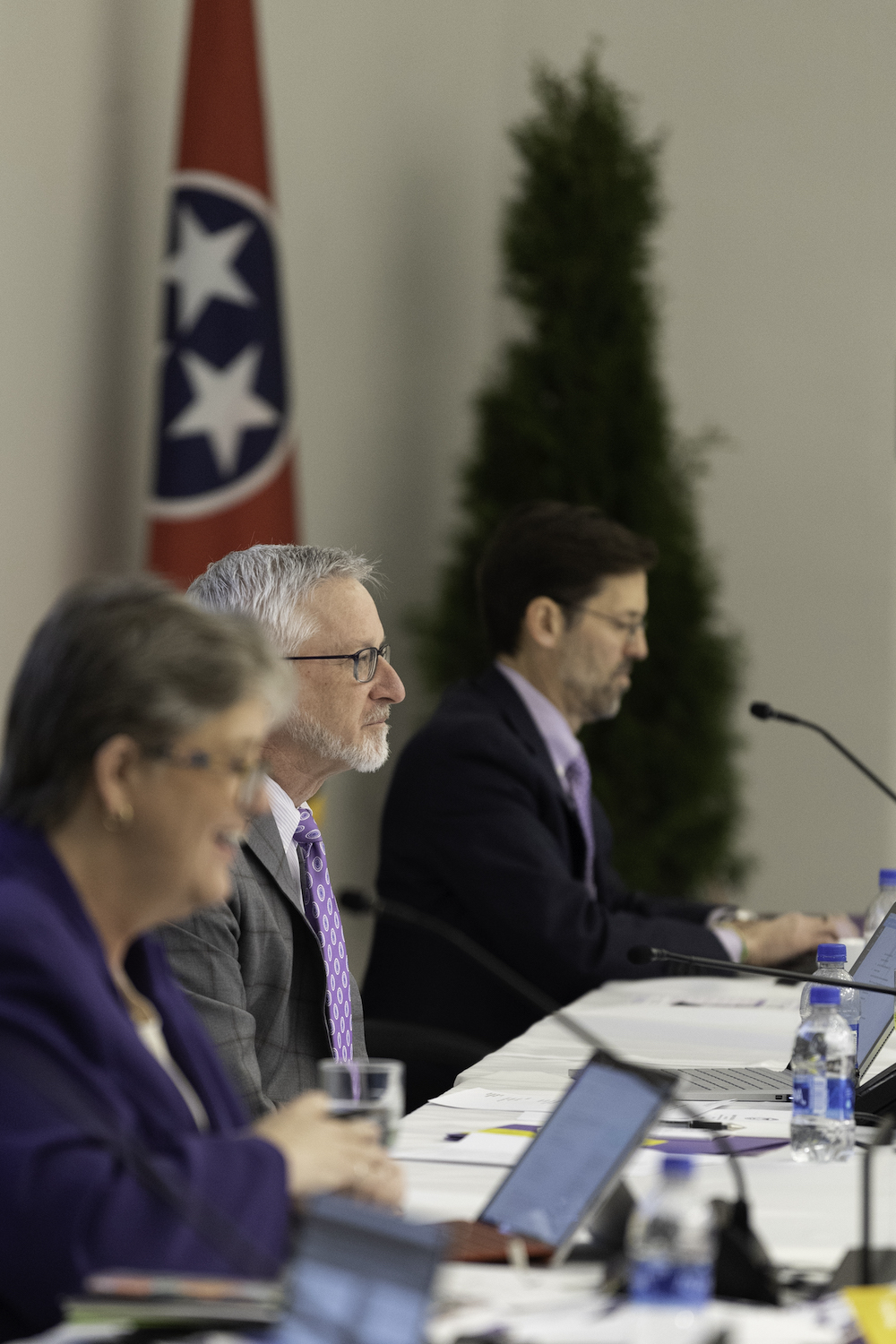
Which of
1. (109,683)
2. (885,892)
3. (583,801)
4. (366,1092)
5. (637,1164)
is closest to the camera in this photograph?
(109,683)

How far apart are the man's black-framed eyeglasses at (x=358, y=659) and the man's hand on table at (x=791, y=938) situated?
1.11m

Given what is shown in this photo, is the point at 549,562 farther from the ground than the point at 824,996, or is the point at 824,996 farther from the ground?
the point at 549,562

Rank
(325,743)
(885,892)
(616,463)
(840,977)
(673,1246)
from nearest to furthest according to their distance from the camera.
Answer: (673,1246) → (840,977) → (325,743) → (885,892) → (616,463)

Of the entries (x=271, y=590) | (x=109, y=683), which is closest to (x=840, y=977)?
(x=271, y=590)

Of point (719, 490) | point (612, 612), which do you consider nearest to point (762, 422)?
point (719, 490)

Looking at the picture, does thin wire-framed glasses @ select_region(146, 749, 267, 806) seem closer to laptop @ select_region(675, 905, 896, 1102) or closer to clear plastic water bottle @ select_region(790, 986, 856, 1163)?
clear plastic water bottle @ select_region(790, 986, 856, 1163)

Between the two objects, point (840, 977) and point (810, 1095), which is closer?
→ point (810, 1095)

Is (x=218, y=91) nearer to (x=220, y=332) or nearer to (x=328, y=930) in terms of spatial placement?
(x=220, y=332)

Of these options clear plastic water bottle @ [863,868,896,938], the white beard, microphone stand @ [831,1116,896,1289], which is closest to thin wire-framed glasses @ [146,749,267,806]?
microphone stand @ [831,1116,896,1289]

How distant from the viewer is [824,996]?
170 centimetres

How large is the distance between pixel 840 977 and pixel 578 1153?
73 centimetres

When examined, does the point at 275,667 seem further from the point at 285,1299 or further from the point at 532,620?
the point at 532,620

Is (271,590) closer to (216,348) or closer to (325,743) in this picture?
(325,743)

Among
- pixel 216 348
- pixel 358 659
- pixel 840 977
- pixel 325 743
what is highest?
pixel 216 348
